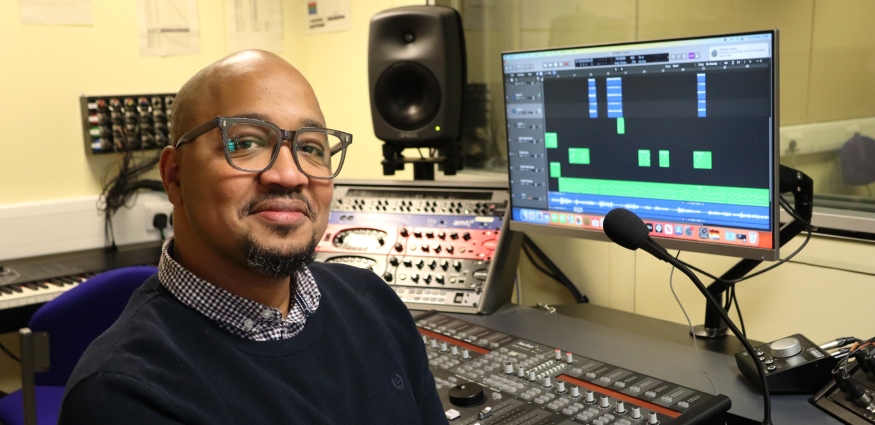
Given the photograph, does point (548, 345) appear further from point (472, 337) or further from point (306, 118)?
point (306, 118)

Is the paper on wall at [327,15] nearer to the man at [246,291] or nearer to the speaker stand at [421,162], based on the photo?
the speaker stand at [421,162]

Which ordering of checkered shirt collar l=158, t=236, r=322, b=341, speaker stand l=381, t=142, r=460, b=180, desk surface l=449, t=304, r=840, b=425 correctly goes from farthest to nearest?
speaker stand l=381, t=142, r=460, b=180, desk surface l=449, t=304, r=840, b=425, checkered shirt collar l=158, t=236, r=322, b=341

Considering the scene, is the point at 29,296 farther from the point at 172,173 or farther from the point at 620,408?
the point at 620,408

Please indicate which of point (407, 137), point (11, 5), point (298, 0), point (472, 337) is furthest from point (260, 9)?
point (472, 337)

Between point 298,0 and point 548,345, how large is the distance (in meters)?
2.10

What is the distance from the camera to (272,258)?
1.05 m

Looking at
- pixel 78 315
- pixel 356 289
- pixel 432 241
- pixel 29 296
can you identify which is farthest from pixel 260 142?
pixel 29 296

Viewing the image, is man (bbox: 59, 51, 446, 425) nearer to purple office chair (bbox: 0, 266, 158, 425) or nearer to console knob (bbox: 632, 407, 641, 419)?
console knob (bbox: 632, 407, 641, 419)

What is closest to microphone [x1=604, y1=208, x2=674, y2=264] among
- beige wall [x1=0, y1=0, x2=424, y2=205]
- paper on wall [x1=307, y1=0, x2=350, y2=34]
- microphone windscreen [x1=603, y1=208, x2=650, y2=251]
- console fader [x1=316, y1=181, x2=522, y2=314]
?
microphone windscreen [x1=603, y1=208, x2=650, y2=251]

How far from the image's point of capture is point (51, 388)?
223 centimetres

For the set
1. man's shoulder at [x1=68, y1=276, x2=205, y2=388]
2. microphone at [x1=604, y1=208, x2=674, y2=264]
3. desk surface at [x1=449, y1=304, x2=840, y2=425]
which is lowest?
desk surface at [x1=449, y1=304, x2=840, y2=425]

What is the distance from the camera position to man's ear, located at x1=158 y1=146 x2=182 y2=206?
1100 mm

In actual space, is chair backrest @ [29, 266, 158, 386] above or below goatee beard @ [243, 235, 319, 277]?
below

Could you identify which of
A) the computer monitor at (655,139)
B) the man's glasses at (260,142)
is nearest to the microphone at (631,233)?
the computer monitor at (655,139)
